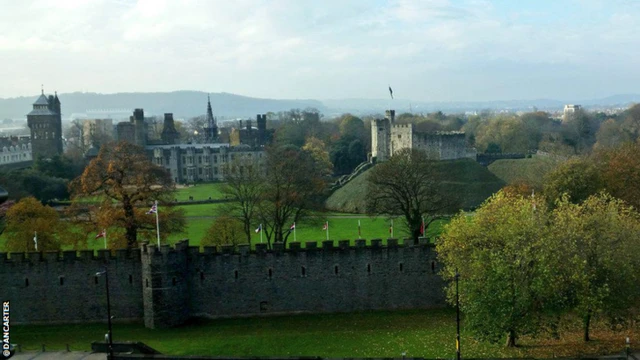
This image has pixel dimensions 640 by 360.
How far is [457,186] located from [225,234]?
41.2 meters

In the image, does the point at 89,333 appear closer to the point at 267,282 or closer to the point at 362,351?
the point at 267,282

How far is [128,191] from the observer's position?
1709 inches

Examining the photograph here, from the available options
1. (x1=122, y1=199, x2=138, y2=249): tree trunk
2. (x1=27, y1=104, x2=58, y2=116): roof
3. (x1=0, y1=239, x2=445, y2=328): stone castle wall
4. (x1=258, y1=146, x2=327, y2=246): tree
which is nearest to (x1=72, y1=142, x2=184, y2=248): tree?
(x1=122, y1=199, x2=138, y2=249): tree trunk

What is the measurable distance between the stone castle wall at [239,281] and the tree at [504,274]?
16.8 ft

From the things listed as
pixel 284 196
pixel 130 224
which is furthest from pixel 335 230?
pixel 130 224

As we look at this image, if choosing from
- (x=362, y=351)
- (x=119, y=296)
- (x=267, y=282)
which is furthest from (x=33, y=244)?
(x=362, y=351)

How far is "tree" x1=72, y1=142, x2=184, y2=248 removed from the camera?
41.2 meters

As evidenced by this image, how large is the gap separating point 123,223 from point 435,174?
1083 inches

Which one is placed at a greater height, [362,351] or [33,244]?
[33,244]

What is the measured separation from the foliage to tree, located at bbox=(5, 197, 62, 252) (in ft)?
31.5

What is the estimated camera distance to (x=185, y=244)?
3562 centimetres

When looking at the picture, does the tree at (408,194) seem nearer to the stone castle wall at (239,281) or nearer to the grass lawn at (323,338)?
the stone castle wall at (239,281)

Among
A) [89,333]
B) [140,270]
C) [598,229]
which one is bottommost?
[89,333]

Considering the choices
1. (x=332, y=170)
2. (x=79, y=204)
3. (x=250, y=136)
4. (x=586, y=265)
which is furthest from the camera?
(x=250, y=136)
